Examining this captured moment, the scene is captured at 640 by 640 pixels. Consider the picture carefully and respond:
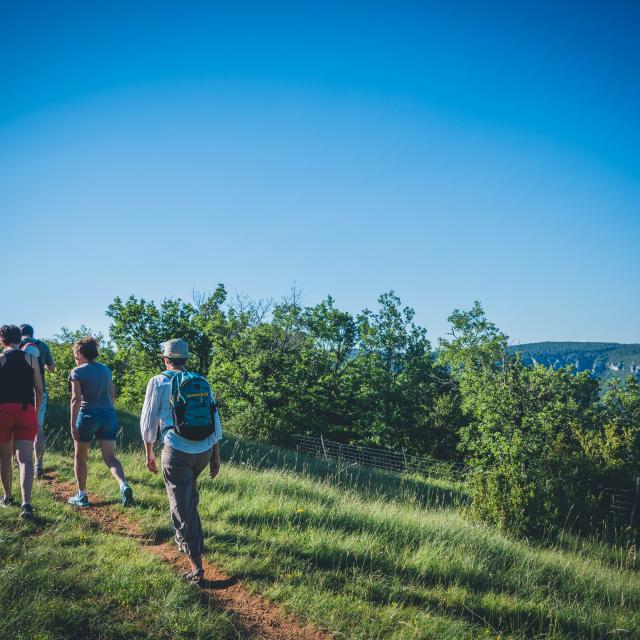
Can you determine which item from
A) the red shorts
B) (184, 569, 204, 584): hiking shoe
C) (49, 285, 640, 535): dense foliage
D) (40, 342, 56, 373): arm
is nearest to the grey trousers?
(184, 569, 204, 584): hiking shoe

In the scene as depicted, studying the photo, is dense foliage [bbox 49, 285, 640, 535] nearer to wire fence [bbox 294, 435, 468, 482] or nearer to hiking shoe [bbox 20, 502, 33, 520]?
wire fence [bbox 294, 435, 468, 482]

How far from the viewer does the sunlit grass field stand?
342cm

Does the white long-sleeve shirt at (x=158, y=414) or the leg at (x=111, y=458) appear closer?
the white long-sleeve shirt at (x=158, y=414)

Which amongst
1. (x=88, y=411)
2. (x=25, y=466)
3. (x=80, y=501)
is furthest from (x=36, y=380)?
(x=80, y=501)

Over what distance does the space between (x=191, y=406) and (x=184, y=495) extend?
784 mm

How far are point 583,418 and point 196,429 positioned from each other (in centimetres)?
2551

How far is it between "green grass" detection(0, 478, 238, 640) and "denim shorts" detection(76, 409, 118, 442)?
116cm

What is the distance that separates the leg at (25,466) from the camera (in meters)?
4.41

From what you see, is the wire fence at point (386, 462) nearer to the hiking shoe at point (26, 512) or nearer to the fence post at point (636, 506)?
the fence post at point (636, 506)

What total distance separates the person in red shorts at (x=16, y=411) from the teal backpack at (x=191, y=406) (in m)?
2.19

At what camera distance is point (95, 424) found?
5.02 metres

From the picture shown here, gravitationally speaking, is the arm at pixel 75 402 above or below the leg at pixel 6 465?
above

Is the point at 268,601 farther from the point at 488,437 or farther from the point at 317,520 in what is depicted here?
the point at 488,437

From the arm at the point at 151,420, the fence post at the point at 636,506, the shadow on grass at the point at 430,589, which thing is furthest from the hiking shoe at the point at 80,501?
the fence post at the point at 636,506
